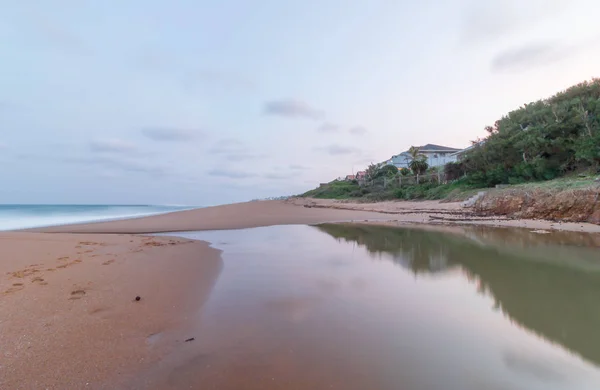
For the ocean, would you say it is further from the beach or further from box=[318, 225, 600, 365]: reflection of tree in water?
box=[318, 225, 600, 365]: reflection of tree in water

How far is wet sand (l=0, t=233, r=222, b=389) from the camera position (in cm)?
254

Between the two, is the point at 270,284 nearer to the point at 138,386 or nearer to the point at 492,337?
the point at 138,386

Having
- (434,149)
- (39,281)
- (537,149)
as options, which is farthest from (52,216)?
(434,149)

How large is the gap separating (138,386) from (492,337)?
3.66 meters

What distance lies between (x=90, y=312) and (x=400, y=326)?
4.06 m

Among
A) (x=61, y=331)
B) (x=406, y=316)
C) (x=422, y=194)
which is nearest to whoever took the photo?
(x=61, y=331)

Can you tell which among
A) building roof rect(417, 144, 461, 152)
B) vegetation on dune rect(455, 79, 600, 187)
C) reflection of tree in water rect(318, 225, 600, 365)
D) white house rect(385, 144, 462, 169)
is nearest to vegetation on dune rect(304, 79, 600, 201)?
vegetation on dune rect(455, 79, 600, 187)

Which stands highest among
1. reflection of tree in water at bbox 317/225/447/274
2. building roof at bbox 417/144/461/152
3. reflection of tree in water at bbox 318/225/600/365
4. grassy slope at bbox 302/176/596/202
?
building roof at bbox 417/144/461/152

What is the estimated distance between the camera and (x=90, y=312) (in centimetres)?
378

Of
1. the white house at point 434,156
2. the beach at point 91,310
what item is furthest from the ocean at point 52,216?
the white house at point 434,156

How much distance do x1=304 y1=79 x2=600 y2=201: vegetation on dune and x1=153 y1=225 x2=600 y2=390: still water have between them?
13479 millimetres

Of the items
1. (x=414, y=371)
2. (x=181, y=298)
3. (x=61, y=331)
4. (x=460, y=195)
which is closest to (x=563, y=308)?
(x=414, y=371)

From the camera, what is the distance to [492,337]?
10.7 feet

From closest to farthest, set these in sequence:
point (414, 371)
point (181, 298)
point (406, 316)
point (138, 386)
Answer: point (138, 386) → point (414, 371) → point (406, 316) → point (181, 298)
